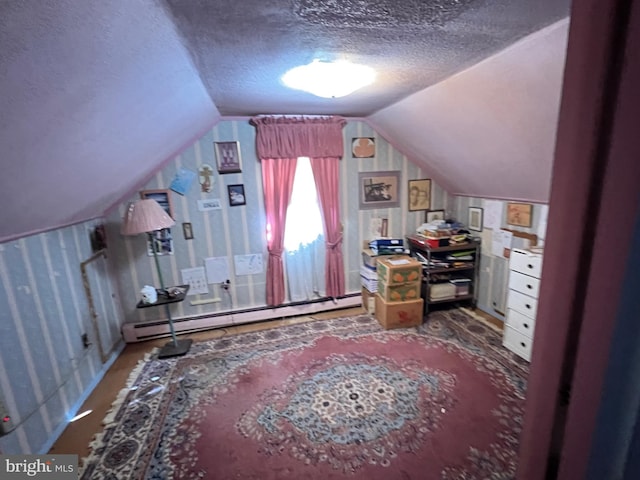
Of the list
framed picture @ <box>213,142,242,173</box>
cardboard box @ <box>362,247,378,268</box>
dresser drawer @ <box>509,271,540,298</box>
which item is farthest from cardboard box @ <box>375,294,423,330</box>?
framed picture @ <box>213,142,242,173</box>

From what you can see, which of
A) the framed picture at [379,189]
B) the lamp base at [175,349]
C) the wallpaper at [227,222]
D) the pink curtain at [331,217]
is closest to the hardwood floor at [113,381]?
the lamp base at [175,349]

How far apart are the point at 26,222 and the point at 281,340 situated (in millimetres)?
2040

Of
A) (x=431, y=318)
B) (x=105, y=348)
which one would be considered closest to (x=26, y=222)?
(x=105, y=348)

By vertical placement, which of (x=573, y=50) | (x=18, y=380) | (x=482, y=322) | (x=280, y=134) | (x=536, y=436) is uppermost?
(x=280, y=134)

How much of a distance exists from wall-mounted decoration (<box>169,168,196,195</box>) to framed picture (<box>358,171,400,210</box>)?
1.76 m

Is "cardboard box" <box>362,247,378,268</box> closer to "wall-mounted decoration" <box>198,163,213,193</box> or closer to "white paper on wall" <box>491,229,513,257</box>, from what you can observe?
"white paper on wall" <box>491,229,513,257</box>

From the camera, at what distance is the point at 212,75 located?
176cm

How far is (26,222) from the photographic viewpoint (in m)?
1.68

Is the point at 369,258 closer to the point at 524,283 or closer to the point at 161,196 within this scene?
the point at 524,283

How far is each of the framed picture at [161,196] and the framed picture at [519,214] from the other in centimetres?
326

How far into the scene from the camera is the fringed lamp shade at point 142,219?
2.39 m

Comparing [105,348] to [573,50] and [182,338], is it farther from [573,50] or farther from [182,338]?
[573,50]

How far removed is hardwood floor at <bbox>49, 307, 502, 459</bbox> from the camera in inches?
70.6

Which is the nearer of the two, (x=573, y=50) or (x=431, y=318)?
(x=573, y=50)
